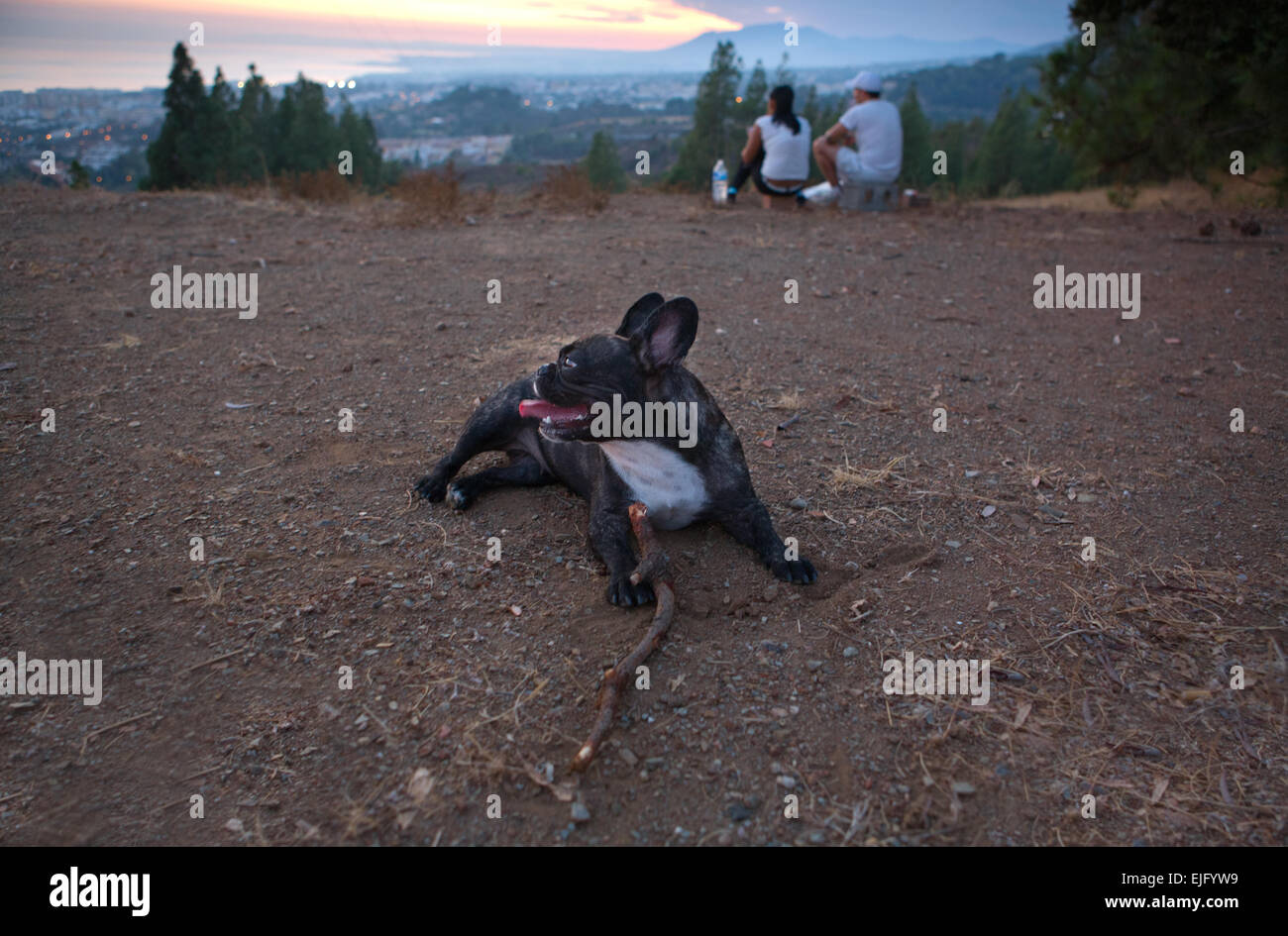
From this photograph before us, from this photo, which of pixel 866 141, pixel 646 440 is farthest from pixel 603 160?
pixel 646 440

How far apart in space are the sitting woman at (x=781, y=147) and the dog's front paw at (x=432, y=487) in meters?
10.6

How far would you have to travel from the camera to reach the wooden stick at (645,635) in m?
2.86

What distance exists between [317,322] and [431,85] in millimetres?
58604

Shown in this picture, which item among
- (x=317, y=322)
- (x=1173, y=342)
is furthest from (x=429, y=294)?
(x=1173, y=342)

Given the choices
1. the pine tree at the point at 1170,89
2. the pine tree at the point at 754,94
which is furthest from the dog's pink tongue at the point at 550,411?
the pine tree at the point at 754,94

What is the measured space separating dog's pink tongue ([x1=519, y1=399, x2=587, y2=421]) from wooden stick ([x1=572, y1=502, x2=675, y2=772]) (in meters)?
0.54

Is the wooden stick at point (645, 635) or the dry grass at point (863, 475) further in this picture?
the dry grass at point (863, 475)

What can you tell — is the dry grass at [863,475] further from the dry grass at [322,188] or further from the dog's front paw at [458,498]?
the dry grass at [322,188]

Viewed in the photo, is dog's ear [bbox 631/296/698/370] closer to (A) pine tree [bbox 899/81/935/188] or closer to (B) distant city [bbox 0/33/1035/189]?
(B) distant city [bbox 0/33/1035/189]

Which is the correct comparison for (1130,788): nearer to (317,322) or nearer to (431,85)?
(317,322)

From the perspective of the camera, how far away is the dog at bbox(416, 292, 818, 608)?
3.80 m

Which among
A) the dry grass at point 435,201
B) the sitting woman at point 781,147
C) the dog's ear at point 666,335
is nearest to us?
the dog's ear at point 666,335

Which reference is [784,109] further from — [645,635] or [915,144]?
[915,144]

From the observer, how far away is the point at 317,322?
7.64 metres
